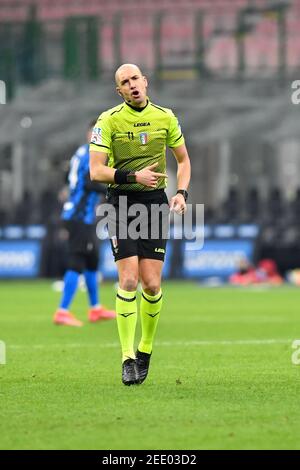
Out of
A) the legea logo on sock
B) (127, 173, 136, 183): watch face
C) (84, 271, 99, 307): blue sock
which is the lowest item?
(84, 271, 99, 307): blue sock

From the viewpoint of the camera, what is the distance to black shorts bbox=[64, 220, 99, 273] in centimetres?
1502

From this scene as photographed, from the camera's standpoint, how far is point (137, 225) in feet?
30.5

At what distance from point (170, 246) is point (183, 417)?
18428 mm

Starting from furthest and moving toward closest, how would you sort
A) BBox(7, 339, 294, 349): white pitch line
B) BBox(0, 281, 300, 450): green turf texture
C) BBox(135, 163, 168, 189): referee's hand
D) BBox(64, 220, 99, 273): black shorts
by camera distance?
1. BBox(64, 220, 99, 273): black shorts
2. BBox(7, 339, 294, 349): white pitch line
3. BBox(135, 163, 168, 189): referee's hand
4. BBox(0, 281, 300, 450): green turf texture

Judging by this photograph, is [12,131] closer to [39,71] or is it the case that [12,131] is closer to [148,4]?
[39,71]

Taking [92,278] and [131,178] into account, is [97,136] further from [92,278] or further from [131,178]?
[92,278]

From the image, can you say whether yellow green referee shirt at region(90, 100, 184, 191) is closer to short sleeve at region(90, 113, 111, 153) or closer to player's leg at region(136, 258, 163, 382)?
short sleeve at region(90, 113, 111, 153)

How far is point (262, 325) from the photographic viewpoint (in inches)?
582

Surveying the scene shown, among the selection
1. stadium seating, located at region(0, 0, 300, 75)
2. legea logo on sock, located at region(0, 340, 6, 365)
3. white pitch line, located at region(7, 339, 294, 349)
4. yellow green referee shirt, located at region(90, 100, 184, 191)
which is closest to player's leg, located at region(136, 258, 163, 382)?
yellow green referee shirt, located at region(90, 100, 184, 191)

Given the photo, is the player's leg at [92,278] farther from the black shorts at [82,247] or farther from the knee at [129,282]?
the knee at [129,282]

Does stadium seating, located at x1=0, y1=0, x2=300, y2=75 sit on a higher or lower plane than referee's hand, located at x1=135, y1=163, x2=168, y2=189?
lower

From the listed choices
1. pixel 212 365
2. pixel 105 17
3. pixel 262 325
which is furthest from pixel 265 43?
pixel 212 365

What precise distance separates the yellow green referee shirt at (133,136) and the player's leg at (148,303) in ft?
2.00

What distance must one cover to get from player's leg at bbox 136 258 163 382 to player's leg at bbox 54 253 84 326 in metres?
5.32
